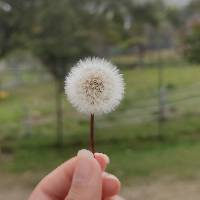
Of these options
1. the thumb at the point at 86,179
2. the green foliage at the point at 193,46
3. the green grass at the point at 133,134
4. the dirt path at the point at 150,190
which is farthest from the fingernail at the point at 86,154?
the green foliage at the point at 193,46

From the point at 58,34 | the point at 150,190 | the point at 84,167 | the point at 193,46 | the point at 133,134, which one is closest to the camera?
the point at 84,167

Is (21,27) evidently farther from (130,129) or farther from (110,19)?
(130,129)

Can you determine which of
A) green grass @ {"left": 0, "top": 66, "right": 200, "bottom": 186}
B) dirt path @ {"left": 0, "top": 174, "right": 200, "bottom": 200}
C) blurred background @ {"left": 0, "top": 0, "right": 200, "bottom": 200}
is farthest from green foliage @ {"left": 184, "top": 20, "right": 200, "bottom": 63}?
dirt path @ {"left": 0, "top": 174, "right": 200, "bottom": 200}

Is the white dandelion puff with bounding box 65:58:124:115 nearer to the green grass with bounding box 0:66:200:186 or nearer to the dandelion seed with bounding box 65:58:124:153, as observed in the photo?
the dandelion seed with bounding box 65:58:124:153

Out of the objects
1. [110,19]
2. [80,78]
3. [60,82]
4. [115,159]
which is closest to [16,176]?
[115,159]

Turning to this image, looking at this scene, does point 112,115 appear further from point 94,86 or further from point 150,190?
point 94,86

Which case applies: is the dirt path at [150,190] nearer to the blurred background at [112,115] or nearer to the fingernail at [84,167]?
the blurred background at [112,115]

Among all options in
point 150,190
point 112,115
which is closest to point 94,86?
point 150,190
